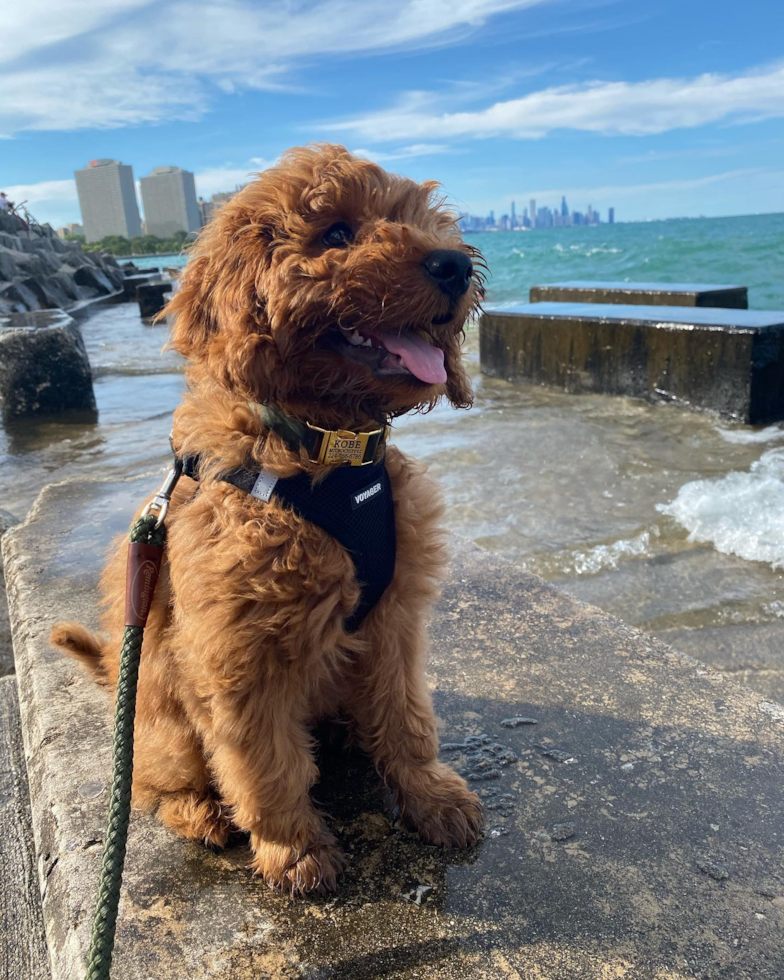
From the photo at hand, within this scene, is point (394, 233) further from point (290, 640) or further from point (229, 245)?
point (290, 640)

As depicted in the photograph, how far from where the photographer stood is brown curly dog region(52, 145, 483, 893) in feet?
5.73

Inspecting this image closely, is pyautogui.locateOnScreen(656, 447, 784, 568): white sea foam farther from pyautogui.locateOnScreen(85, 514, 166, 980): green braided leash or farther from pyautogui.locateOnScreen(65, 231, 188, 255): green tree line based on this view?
pyautogui.locateOnScreen(65, 231, 188, 255): green tree line

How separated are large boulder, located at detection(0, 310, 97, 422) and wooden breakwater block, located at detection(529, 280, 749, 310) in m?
8.04

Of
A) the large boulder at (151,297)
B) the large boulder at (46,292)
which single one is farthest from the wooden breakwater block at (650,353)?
the large boulder at (46,292)

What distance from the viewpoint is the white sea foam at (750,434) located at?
23.6 feet

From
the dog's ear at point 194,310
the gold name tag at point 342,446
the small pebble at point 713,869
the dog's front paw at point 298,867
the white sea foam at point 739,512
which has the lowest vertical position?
the white sea foam at point 739,512

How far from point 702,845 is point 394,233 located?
173 centimetres

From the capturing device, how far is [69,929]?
1800 mm

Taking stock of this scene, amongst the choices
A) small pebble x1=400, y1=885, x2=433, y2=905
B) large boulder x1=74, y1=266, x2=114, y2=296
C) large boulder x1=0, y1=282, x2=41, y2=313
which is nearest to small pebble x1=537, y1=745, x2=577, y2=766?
small pebble x1=400, y1=885, x2=433, y2=905

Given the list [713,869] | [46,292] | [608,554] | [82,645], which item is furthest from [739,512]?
[46,292]

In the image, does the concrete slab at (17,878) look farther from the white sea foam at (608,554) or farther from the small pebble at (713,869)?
the white sea foam at (608,554)

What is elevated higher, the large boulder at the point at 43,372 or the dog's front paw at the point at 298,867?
the large boulder at the point at 43,372

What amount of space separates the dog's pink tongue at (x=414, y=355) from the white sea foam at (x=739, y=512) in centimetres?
389

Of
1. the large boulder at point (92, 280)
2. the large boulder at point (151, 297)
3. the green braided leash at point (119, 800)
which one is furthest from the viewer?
the large boulder at point (92, 280)
